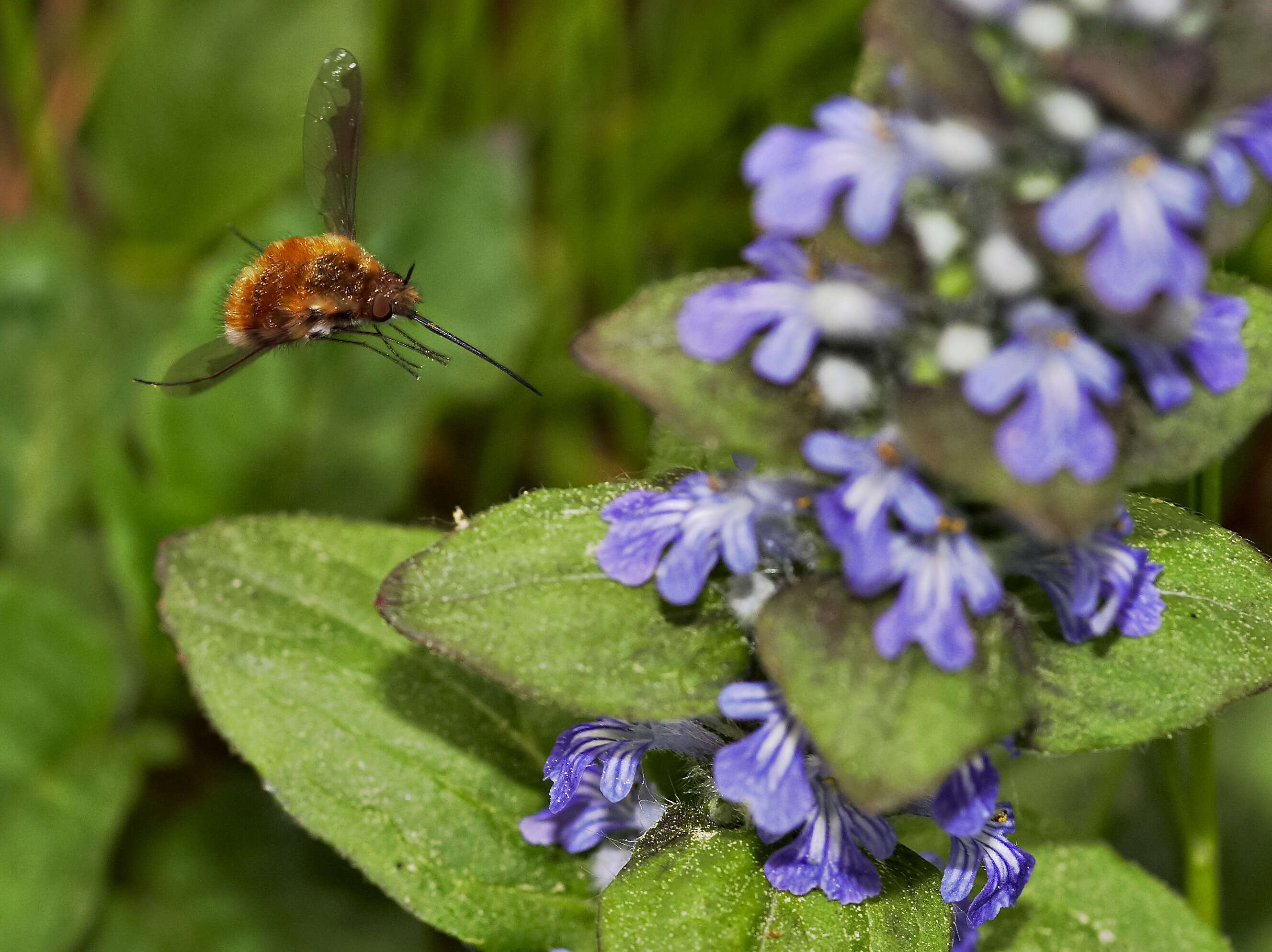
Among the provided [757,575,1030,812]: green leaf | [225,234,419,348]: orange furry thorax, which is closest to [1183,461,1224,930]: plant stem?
[757,575,1030,812]: green leaf

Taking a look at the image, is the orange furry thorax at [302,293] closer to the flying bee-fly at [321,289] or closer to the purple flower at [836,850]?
the flying bee-fly at [321,289]

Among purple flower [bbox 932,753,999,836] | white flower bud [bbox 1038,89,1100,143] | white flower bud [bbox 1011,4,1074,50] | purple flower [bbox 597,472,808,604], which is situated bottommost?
purple flower [bbox 932,753,999,836]

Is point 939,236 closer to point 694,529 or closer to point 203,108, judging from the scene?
point 694,529

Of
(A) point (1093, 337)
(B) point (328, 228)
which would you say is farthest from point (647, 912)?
(B) point (328, 228)

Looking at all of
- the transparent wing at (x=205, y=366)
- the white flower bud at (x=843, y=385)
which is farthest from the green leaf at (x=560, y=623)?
the transparent wing at (x=205, y=366)

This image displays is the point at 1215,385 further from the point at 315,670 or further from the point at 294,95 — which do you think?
the point at 294,95

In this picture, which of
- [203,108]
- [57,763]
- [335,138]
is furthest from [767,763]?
[203,108]

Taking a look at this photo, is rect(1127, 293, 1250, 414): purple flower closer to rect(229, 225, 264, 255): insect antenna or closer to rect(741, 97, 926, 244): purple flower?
rect(741, 97, 926, 244): purple flower
